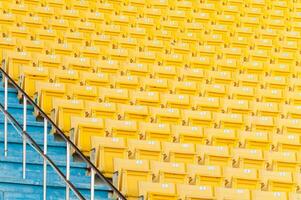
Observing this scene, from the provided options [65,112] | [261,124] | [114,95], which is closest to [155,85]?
[114,95]

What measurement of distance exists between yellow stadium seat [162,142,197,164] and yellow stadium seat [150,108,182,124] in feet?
3.81

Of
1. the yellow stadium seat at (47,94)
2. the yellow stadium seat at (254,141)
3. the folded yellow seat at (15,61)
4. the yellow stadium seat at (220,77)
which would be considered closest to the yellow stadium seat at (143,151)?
the yellow stadium seat at (254,141)

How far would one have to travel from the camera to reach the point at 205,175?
9.35 metres

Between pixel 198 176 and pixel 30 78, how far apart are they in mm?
3255

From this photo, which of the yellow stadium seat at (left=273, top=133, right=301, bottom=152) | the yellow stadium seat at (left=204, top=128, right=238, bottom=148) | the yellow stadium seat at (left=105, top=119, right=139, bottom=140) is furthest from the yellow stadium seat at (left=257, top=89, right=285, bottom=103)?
the yellow stadium seat at (left=105, top=119, right=139, bottom=140)

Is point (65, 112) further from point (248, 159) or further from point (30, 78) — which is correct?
point (248, 159)

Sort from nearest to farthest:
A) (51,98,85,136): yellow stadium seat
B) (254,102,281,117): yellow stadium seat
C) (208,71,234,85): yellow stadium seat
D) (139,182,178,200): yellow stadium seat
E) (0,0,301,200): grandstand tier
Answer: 1. (139,182,178,200): yellow stadium seat
2. (0,0,301,200): grandstand tier
3. (51,98,85,136): yellow stadium seat
4. (254,102,281,117): yellow stadium seat
5. (208,71,234,85): yellow stadium seat

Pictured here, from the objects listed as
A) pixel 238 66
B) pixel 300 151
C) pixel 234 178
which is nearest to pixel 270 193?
pixel 234 178

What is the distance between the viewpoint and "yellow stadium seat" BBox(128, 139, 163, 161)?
32.0 feet

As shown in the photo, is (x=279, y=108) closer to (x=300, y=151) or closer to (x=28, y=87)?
(x=300, y=151)

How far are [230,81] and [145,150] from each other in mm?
3935

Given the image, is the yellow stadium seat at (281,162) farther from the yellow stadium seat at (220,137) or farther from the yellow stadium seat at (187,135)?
the yellow stadium seat at (187,135)

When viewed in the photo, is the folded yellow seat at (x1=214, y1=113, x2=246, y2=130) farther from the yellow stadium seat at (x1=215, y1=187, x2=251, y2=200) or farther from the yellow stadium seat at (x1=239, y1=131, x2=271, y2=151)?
the yellow stadium seat at (x1=215, y1=187, x2=251, y2=200)

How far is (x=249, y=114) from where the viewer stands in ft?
40.0
